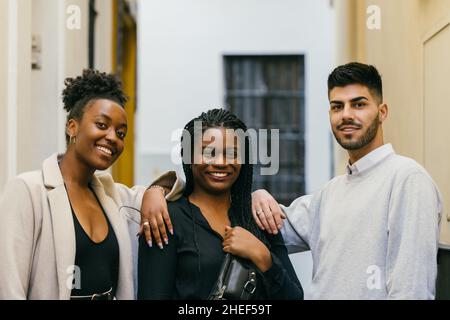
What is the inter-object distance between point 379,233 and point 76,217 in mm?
950

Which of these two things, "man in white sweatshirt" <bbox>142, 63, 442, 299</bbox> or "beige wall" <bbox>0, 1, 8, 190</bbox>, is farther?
"beige wall" <bbox>0, 1, 8, 190</bbox>

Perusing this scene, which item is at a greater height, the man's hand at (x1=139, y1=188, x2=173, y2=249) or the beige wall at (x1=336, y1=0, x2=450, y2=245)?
the beige wall at (x1=336, y1=0, x2=450, y2=245)

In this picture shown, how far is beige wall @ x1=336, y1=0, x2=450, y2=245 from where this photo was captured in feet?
9.36

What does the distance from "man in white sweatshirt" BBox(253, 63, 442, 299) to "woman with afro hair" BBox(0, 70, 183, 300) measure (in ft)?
1.67

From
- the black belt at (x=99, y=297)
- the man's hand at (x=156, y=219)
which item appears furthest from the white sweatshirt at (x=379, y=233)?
the black belt at (x=99, y=297)

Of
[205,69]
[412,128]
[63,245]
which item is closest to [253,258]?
[63,245]

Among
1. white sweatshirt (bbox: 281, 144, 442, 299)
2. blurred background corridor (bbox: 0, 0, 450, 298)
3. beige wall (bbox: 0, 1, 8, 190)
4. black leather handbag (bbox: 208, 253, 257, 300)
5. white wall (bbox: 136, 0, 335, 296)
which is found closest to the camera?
white sweatshirt (bbox: 281, 144, 442, 299)

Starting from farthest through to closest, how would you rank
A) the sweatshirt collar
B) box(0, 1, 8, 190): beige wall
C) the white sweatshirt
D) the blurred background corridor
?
1. the blurred background corridor
2. box(0, 1, 8, 190): beige wall
3. the sweatshirt collar
4. the white sweatshirt

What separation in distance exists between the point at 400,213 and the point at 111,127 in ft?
3.18

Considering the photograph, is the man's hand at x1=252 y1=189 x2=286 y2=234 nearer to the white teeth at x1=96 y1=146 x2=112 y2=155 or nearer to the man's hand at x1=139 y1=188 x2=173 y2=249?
the man's hand at x1=139 y1=188 x2=173 y2=249

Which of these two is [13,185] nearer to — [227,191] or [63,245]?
[63,245]

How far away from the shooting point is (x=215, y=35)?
7953mm

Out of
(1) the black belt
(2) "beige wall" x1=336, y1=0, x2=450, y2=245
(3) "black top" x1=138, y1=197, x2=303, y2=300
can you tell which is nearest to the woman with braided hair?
(3) "black top" x1=138, y1=197, x2=303, y2=300

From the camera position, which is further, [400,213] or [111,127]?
[111,127]
